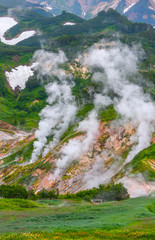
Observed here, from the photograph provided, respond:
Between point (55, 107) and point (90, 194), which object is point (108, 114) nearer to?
point (90, 194)

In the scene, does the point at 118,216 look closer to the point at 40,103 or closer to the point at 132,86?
the point at 132,86

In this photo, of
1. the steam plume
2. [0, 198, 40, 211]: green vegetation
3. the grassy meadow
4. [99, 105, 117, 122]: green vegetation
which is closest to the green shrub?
[0, 198, 40, 211]: green vegetation

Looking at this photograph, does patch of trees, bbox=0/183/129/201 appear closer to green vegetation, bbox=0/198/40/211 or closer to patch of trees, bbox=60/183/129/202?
patch of trees, bbox=60/183/129/202

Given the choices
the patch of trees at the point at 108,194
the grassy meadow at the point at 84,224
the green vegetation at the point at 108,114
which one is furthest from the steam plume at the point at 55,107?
the grassy meadow at the point at 84,224

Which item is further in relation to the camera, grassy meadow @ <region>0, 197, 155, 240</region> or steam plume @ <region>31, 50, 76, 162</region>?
steam plume @ <region>31, 50, 76, 162</region>

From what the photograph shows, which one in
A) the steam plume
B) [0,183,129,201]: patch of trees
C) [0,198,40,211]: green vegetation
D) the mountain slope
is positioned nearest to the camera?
[0,198,40,211]: green vegetation

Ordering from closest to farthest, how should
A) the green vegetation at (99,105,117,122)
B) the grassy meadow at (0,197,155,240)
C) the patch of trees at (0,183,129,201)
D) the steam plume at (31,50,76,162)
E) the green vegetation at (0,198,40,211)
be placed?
the grassy meadow at (0,197,155,240) < the green vegetation at (0,198,40,211) < the patch of trees at (0,183,129,201) < the green vegetation at (99,105,117,122) < the steam plume at (31,50,76,162)

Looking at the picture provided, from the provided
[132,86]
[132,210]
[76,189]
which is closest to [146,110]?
[76,189]

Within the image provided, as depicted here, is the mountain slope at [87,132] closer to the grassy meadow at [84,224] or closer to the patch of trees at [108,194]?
the patch of trees at [108,194]

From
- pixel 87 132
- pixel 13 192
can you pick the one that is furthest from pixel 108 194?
pixel 87 132
